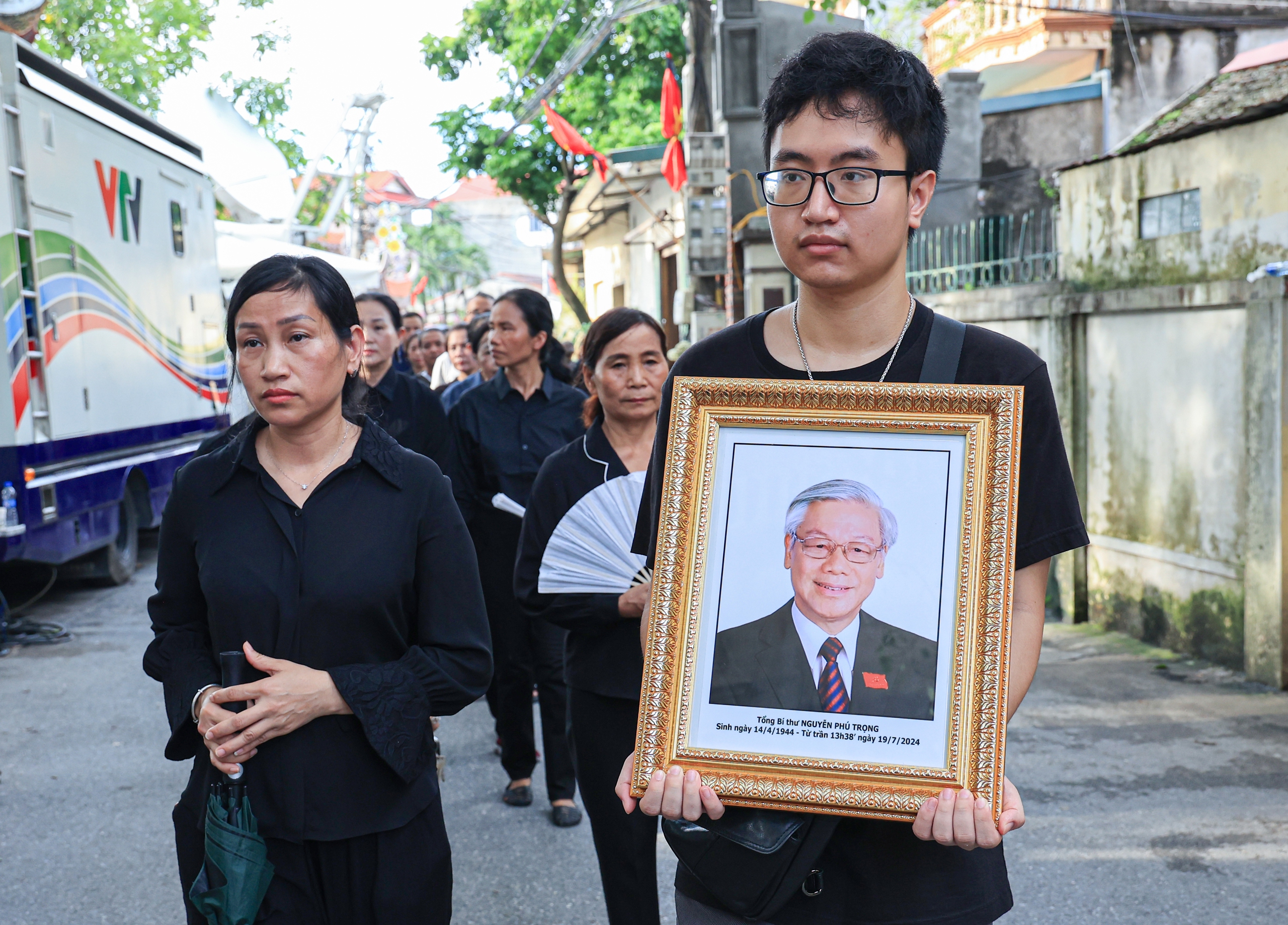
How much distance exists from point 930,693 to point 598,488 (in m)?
1.78

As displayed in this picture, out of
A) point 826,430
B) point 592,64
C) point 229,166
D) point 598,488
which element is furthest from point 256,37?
point 826,430

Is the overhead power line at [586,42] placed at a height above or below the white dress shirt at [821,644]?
above

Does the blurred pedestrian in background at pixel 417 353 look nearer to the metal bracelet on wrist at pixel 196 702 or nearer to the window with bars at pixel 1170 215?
the window with bars at pixel 1170 215

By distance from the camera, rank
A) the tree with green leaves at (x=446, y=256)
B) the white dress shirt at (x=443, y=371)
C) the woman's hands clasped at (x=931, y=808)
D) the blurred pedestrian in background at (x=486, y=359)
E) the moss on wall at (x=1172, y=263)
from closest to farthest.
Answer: the woman's hands clasped at (x=931, y=808)
the moss on wall at (x=1172, y=263)
the blurred pedestrian in background at (x=486, y=359)
the white dress shirt at (x=443, y=371)
the tree with green leaves at (x=446, y=256)

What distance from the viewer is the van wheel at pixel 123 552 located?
1006 centimetres

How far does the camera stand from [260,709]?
2.23 metres

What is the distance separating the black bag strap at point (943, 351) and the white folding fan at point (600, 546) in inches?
58.6

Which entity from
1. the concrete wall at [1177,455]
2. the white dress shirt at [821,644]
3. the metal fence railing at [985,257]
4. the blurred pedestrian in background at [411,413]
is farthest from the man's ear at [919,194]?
the metal fence railing at [985,257]

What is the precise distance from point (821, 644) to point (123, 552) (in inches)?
387

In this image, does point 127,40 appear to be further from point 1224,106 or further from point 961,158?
point 1224,106

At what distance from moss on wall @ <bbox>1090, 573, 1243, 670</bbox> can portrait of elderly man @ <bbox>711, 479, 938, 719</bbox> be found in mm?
5762

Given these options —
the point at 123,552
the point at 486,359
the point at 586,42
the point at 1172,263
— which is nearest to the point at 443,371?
the point at 123,552

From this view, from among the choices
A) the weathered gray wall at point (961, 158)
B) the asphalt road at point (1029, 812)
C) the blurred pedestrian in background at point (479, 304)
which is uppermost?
the weathered gray wall at point (961, 158)

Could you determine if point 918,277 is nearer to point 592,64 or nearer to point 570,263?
point 592,64
